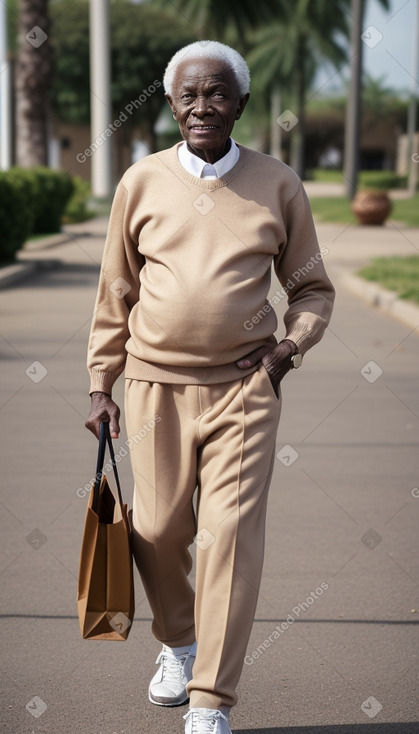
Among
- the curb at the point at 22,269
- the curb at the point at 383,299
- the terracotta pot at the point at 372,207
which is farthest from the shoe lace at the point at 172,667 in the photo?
the terracotta pot at the point at 372,207

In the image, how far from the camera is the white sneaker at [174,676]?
142 inches

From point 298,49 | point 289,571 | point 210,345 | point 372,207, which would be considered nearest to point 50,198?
point 372,207

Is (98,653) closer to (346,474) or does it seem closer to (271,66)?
(346,474)

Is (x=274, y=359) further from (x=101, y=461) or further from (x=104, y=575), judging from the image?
(x=104, y=575)

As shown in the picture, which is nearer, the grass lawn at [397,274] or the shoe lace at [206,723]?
the shoe lace at [206,723]

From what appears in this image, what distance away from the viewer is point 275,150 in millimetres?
92500

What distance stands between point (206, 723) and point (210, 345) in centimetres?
105

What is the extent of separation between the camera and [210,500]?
3256 mm

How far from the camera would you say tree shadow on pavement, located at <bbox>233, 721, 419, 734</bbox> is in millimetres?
3447

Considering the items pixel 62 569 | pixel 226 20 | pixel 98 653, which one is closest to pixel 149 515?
pixel 98 653

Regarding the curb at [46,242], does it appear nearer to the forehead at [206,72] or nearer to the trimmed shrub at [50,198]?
the trimmed shrub at [50,198]

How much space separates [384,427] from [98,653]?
3.99m

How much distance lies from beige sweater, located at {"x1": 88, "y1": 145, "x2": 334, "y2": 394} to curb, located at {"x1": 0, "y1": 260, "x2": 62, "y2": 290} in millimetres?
12603

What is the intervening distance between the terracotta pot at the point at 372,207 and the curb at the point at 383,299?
12906mm
